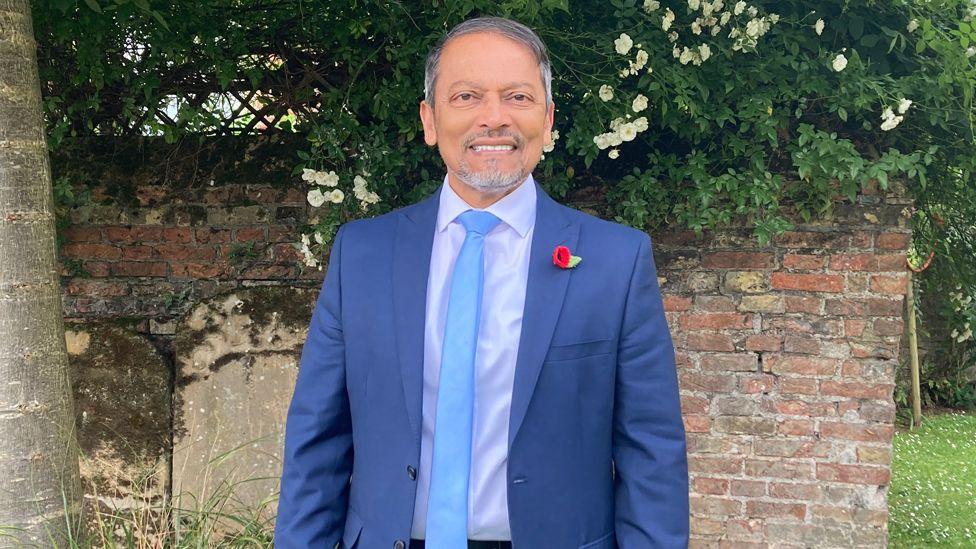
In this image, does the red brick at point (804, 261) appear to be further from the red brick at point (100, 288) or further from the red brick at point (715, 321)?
the red brick at point (100, 288)

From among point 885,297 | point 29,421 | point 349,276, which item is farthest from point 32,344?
point 885,297

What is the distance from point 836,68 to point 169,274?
3.13 metres

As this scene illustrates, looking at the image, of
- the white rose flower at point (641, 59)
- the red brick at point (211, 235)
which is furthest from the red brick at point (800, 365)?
the red brick at point (211, 235)

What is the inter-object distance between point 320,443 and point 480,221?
0.65 m

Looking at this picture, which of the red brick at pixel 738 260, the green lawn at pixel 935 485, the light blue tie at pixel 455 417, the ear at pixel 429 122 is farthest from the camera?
the green lawn at pixel 935 485

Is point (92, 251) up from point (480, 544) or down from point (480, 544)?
up

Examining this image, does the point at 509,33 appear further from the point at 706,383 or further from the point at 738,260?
the point at 706,383

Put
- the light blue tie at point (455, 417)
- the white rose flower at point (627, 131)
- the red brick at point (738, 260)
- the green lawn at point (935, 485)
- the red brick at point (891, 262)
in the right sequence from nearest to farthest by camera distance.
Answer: the light blue tie at point (455, 417) → the white rose flower at point (627, 131) → the red brick at point (891, 262) → the red brick at point (738, 260) → the green lawn at point (935, 485)

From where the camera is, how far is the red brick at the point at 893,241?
3404 millimetres

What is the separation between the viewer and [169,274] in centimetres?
381

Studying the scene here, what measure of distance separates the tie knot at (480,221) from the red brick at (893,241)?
2297 mm

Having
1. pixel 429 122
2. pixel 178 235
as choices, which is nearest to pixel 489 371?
pixel 429 122

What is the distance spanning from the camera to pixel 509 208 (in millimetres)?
1871

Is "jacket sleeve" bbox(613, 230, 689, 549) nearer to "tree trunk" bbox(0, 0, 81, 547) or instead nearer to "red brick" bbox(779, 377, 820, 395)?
"tree trunk" bbox(0, 0, 81, 547)
